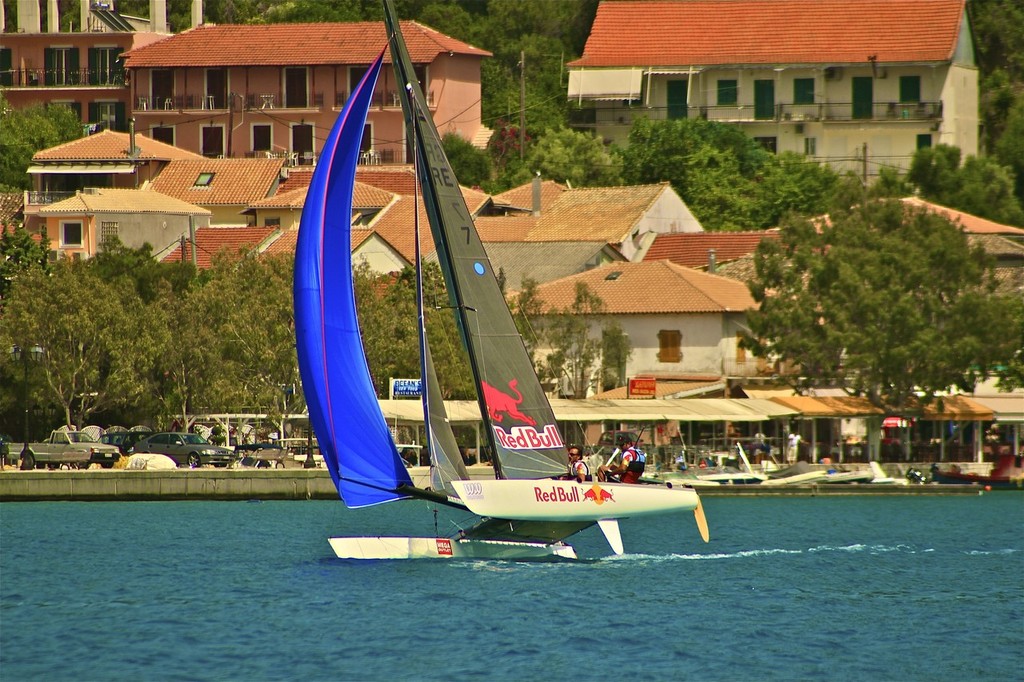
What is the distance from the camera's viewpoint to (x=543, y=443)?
29062mm

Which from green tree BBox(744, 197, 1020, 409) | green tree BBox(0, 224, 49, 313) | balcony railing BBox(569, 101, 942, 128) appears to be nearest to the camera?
green tree BBox(744, 197, 1020, 409)

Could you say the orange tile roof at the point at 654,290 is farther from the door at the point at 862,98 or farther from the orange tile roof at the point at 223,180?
the door at the point at 862,98

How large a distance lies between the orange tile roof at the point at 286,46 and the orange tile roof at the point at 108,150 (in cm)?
437

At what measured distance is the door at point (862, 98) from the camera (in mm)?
83062

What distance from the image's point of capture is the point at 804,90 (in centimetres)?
8356

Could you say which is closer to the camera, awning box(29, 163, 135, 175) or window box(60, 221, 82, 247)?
window box(60, 221, 82, 247)

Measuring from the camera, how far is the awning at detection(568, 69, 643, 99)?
8519 centimetres

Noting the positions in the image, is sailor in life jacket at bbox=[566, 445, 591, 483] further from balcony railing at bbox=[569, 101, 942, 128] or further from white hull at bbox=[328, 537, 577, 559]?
balcony railing at bbox=[569, 101, 942, 128]

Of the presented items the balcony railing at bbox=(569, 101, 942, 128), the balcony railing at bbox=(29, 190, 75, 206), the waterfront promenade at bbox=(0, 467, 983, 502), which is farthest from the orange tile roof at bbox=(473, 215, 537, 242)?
the waterfront promenade at bbox=(0, 467, 983, 502)

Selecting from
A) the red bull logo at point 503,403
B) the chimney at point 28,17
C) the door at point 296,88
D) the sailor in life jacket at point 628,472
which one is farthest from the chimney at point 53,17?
the red bull logo at point 503,403

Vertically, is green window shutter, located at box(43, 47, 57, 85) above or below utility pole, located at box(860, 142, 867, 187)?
above

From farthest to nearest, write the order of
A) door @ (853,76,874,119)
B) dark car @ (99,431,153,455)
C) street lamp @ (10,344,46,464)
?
door @ (853,76,874,119) → dark car @ (99,431,153,455) → street lamp @ (10,344,46,464)

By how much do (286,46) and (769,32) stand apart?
78.6 ft

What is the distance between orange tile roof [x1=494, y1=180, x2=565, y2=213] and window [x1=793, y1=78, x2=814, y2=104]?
1216cm
